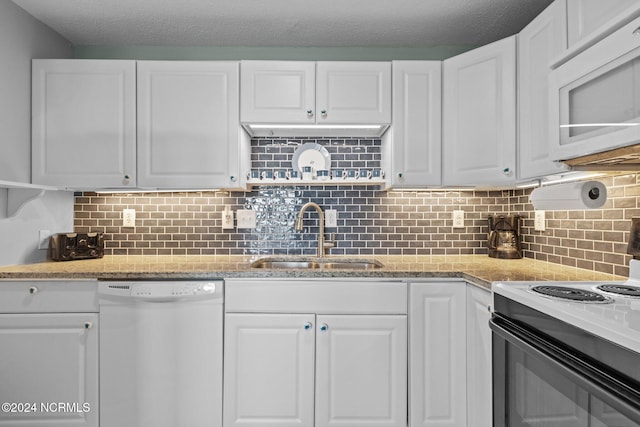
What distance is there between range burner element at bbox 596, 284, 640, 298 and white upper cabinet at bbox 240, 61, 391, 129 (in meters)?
1.35

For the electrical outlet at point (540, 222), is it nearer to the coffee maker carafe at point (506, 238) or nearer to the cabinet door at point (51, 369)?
the coffee maker carafe at point (506, 238)

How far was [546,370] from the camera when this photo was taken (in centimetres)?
110

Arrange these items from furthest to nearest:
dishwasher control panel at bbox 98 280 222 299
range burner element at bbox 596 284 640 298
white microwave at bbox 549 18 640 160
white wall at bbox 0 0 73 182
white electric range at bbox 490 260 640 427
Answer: white wall at bbox 0 0 73 182
dishwasher control panel at bbox 98 280 222 299
range burner element at bbox 596 284 640 298
white microwave at bbox 549 18 640 160
white electric range at bbox 490 260 640 427

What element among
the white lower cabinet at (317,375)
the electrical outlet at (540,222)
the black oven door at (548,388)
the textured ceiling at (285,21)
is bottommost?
the white lower cabinet at (317,375)

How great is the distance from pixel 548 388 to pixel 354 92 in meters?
1.73

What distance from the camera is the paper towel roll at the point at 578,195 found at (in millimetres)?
1456

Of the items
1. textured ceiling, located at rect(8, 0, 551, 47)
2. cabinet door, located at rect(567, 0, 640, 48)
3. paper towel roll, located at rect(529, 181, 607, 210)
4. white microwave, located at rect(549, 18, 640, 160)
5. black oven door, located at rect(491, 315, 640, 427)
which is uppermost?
textured ceiling, located at rect(8, 0, 551, 47)

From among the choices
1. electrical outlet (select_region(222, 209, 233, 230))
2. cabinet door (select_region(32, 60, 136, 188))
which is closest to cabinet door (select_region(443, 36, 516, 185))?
electrical outlet (select_region(222, 209, 233, 230))

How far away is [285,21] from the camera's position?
218cm

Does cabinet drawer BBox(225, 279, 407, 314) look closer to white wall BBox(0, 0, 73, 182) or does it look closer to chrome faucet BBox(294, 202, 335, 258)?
chrome faucet BBox(294, 202, 335, 258)

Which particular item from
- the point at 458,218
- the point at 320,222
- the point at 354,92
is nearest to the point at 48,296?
the point at 320,222

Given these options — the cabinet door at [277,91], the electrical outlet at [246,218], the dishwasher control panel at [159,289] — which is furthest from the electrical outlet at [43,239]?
the cabinet door at [277,91]

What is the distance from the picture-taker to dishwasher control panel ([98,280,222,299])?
1.82 metres

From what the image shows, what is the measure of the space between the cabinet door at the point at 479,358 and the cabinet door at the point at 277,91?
1.37 meters
